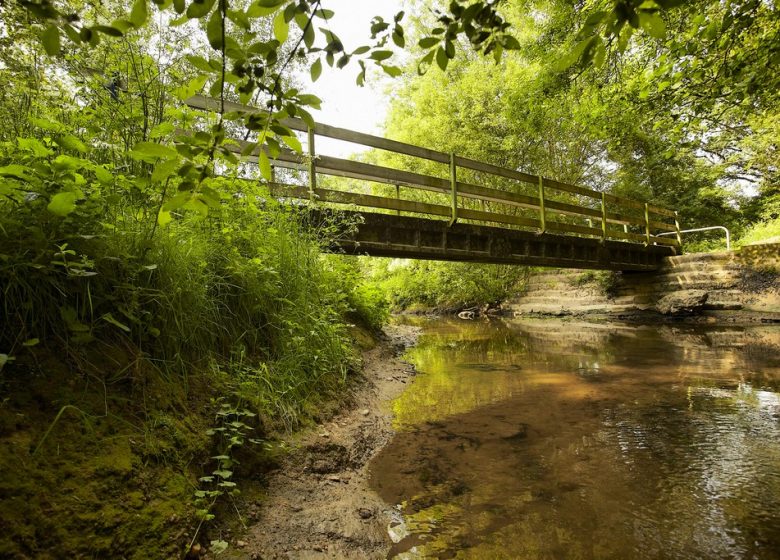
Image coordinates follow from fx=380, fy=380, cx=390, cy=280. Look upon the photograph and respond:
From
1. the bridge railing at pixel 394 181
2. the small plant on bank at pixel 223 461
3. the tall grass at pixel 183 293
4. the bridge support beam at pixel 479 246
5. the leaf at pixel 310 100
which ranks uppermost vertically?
the bridge railing at pixel 394 181

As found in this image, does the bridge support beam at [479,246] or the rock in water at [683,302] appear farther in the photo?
the rock in water at [683,302]

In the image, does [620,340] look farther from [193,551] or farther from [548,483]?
[193,551]

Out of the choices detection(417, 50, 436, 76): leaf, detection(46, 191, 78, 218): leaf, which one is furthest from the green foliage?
detection(417, 50, 436, 76): leaf

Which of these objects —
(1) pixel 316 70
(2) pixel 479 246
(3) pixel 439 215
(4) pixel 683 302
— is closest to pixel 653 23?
(1) pixel 316 70

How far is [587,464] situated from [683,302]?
1118 centimetres

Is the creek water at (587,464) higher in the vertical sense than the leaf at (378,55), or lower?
lower

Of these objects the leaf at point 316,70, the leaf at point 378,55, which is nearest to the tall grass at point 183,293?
the leaf at point 316,70

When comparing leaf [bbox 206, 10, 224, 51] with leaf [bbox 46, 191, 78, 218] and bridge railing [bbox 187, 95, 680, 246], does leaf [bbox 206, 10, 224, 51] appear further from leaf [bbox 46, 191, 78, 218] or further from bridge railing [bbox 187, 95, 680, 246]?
bridge railing [bbox 187, 95, 680, 246]

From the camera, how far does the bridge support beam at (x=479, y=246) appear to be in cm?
634

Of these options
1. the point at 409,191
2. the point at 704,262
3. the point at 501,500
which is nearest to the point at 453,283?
the point at 409,191

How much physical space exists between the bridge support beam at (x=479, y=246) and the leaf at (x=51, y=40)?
359 centimetres

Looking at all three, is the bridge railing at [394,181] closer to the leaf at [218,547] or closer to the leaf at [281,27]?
the leaf at [281,27]

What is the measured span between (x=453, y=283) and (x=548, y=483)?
48.2ft

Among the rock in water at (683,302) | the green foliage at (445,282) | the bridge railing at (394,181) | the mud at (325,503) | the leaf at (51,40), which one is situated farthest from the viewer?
the green foliage at (445,282)
